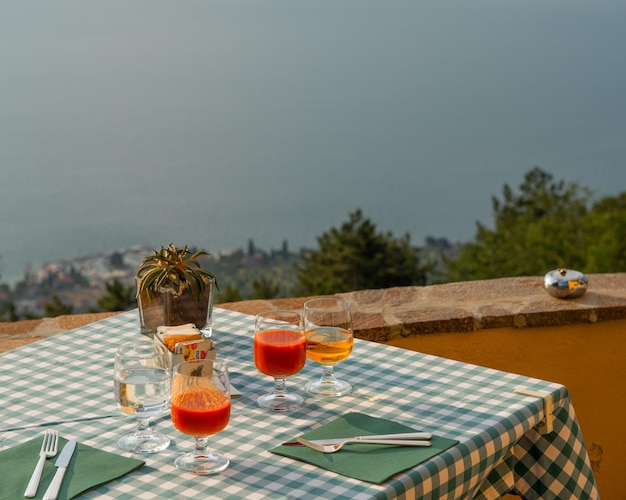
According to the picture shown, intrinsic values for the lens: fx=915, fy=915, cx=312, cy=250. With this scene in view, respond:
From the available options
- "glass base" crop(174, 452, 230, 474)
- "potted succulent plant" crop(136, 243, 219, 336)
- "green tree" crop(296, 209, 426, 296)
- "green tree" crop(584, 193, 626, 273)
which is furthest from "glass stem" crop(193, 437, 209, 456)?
"green tree" crop(296, 209, 426, 296)

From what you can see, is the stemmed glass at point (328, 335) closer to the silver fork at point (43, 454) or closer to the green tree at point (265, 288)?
the silver fork at point (43, 454)

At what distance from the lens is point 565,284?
261 cm

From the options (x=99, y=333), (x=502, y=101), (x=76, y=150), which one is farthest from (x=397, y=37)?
(x=99, y=333)

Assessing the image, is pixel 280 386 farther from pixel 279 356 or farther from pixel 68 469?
pixel 68 469

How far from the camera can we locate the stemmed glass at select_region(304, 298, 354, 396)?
160 centimetres

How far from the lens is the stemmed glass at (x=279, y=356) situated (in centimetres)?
155

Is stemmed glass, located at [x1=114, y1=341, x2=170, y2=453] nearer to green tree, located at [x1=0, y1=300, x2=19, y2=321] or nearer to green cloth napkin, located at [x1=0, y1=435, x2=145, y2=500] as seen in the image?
green cloth napkin, located at [x1=0, y1=435, x2=145, y2=500]

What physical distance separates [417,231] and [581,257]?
1015 centimetres

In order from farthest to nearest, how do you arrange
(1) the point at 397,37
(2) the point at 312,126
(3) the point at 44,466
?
1. (1) the point at 397,37
2. (2) the point at 312,126
3. (3) the point at 44,466

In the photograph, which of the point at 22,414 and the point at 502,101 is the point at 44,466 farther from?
the point at 502,101

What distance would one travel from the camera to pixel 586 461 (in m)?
1.63

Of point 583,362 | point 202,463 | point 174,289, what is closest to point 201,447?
point 202,463

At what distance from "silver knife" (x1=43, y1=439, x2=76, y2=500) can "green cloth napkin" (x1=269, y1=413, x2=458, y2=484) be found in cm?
30

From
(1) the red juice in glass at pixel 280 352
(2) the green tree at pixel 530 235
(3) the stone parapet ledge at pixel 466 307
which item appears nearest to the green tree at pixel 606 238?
(2) the green tree at pixel 530 235
